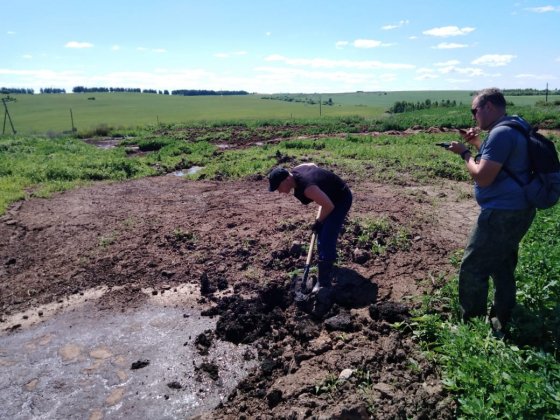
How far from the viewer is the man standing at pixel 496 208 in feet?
10.2

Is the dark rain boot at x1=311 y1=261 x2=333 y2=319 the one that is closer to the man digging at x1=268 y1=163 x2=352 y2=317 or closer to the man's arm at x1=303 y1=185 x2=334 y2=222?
the man digging at x1=268 y1=163 x2=352 y2=317

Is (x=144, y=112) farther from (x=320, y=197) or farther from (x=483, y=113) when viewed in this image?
(x=483, y=113)

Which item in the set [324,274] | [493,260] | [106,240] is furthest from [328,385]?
[106,240]

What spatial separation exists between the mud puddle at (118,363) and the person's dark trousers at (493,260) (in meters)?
2.12

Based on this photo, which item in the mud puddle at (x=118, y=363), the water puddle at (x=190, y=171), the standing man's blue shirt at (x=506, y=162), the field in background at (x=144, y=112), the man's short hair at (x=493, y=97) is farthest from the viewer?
the field in background at (x=144, y=112)

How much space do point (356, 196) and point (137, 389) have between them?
6000 mm

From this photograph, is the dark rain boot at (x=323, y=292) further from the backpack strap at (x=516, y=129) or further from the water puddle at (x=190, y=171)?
the water puddle at (x=190, y=171)

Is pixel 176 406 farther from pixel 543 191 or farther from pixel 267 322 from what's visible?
pixel 543 191

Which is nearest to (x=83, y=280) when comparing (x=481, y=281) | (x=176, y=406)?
(x=176, y=406)

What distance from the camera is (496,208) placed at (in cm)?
324

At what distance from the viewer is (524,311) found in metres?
3.56

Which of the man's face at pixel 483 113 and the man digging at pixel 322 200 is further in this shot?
the man digging at pixel 322 200

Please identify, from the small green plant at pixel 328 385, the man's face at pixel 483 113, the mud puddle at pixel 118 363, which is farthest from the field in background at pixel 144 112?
the man's face at pixel 483 113

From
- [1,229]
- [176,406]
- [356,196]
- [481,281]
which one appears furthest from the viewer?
[356,196]
